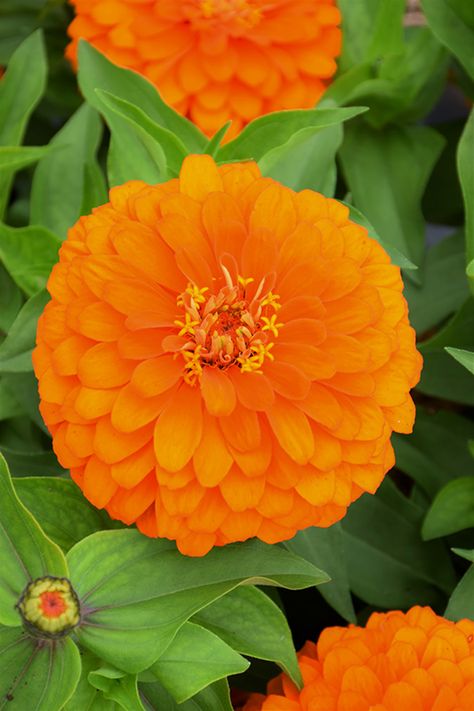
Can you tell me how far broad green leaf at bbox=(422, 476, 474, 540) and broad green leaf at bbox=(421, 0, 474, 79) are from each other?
37 cm

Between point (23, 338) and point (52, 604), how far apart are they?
0.26 metres

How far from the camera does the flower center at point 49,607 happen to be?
1.69 feet

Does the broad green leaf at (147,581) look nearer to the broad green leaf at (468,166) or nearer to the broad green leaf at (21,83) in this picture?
the broad green leaf at (468,166)

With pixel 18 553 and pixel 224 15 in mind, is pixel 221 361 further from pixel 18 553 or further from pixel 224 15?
pixel 224 15

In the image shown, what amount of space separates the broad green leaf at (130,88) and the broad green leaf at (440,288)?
27cm

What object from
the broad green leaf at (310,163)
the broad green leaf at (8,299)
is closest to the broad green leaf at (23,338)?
the broad green leaf at (8,299)

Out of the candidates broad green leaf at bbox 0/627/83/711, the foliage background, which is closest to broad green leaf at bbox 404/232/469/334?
the foliage background

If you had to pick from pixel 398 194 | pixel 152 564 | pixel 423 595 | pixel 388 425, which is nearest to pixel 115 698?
pixel 152 564

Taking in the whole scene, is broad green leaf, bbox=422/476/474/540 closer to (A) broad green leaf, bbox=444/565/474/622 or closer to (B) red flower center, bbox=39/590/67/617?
(A) broad green leaf, bbox=444/565/474/622

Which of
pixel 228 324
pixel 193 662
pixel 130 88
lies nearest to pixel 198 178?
pixel 228 324

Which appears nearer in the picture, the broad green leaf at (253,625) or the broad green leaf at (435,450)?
the broad green leaf at (253,625)

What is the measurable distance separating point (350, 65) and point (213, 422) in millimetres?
477

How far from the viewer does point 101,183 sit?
78 centimetres

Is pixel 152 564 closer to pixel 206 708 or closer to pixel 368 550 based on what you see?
pixel 206 708
